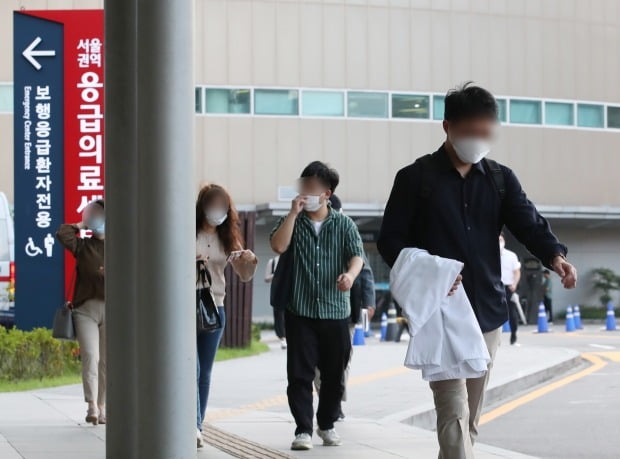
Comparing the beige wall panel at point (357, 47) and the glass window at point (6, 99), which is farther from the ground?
the beige wall panel at point (357, 47)

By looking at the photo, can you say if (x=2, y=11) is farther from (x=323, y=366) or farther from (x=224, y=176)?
(x=323, y=366)

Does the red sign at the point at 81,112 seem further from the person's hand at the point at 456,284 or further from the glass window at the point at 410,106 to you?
the glass window at the point at 410,106

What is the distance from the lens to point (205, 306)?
8641 mm

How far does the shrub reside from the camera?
44.8ft

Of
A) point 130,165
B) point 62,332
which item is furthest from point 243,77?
point 130,165

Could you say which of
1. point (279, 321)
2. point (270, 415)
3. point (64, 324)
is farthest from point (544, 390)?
point (64, 324)

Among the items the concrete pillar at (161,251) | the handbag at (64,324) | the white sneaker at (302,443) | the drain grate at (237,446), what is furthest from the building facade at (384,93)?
the concrete pillar at (161,251)

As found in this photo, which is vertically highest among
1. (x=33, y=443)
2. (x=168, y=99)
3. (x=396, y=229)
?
(x=168, y=99)

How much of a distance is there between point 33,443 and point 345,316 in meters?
2.29

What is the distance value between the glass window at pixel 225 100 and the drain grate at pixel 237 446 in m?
26.1

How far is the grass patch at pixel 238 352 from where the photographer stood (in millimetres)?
18661

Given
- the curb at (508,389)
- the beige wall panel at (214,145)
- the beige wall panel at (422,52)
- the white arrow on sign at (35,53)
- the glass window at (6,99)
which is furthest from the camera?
the beige wall panel at (422,52)

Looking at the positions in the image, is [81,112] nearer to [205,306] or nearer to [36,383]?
[36,383]

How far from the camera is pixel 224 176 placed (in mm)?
35188
